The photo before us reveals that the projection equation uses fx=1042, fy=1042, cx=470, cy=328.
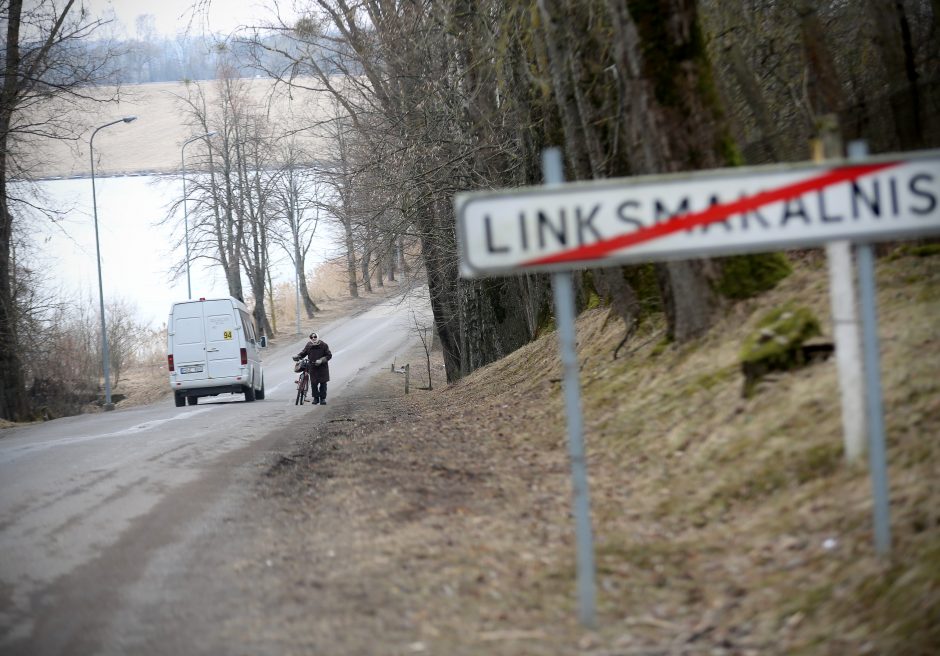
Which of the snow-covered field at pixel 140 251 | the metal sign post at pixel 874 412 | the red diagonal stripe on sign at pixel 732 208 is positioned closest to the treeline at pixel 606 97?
the red diagonal stripe on sign at pixel 732 208

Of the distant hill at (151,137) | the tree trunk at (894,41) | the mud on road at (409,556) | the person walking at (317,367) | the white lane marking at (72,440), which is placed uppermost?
the distant hill at (151,137)

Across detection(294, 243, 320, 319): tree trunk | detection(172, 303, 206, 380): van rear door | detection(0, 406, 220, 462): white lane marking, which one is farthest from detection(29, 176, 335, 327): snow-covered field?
detection(0, 406, 220, 462): white lane marking

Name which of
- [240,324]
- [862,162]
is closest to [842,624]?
[862,162]

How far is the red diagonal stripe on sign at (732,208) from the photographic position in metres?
4.61

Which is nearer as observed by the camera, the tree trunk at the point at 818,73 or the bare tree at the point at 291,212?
the tree trunk at the point at 818,73

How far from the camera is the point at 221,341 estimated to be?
26.4 metres

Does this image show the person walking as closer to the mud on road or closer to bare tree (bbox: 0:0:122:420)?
bare tree (bbox: 0:0:122:420)

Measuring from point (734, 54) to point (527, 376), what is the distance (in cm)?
574

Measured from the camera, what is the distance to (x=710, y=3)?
47.3ft

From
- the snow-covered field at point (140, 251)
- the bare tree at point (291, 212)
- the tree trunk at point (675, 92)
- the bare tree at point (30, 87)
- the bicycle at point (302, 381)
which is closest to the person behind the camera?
the tree trunk at point (675, 92)

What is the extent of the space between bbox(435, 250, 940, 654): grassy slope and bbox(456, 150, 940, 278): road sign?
4.33 feet

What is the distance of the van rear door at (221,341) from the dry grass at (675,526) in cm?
1686

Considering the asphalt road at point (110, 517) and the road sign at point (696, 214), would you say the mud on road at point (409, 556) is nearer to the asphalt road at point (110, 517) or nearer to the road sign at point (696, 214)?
the asphalt road at point (110, 517)

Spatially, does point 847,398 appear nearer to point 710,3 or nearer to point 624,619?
point 624,619
